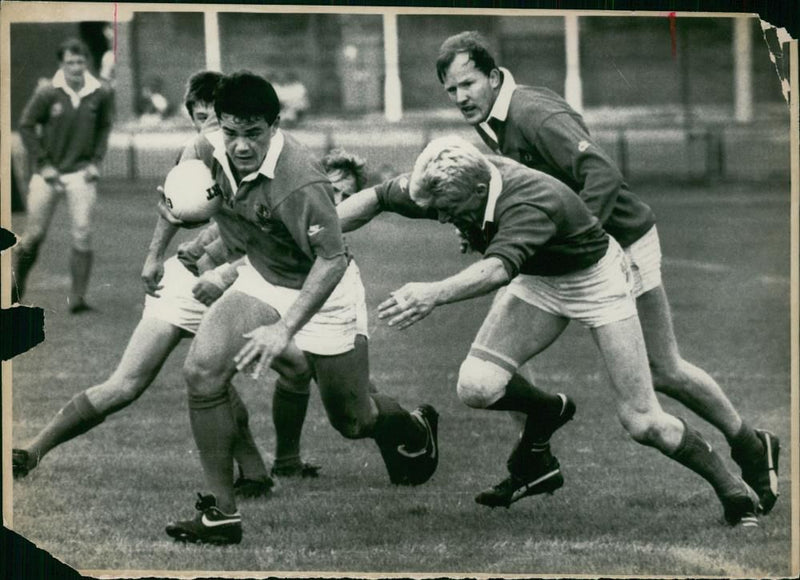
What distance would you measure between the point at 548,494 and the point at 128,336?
10.1 ft

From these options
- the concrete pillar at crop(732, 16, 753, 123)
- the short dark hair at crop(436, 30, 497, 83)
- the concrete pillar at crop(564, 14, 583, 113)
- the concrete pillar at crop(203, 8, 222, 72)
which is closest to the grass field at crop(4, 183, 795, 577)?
the concrete pillar at crop(732, 16, 753, 123)

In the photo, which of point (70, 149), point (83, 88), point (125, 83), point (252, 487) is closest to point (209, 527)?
point (252, 487)

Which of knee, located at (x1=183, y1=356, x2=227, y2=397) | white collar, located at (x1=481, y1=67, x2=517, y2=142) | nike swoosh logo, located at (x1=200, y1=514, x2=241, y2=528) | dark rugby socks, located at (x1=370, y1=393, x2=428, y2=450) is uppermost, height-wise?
white collar, located at (x1=481, y1=67, x2=517, y2=142)

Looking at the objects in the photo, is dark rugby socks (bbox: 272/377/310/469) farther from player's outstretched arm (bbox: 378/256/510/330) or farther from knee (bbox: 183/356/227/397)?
player's outstretched arm (bbox: 378/256/510/330)

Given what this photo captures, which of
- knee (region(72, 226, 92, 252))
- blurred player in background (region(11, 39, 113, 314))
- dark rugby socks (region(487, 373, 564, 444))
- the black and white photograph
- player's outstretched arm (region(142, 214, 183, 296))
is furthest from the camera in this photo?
knee (region(72, 226, 92, 252))

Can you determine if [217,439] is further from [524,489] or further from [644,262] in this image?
[644,262]

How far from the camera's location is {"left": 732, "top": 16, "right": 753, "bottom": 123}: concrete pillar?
6605mm

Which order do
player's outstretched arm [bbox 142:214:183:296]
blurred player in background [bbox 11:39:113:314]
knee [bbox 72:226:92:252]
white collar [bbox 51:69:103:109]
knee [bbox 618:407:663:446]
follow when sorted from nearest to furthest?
knee [bbox 618:407:663:446] → player's outstretched arm [bbox 142:214:183:296] → blurred player in background [bbox 11:39:113:314] → white collar [bbox 51:69:103:109] → knee [bbox 72:226:92:252]

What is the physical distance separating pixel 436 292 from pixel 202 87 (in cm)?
169

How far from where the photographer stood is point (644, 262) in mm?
6309

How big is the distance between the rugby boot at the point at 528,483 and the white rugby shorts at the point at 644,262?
0.81 meters

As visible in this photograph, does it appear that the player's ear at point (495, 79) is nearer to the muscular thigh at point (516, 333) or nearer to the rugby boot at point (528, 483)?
the muscular thigh at point (516, 333)

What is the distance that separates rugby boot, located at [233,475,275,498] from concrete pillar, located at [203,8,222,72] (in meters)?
1.91

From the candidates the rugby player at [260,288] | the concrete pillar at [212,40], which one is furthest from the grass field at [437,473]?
the concrete pillar at [212,40]
